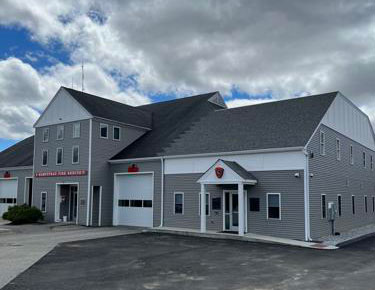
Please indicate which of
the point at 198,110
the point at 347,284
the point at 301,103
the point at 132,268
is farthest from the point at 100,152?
the point at 347,284

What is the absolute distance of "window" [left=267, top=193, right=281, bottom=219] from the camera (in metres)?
18.6

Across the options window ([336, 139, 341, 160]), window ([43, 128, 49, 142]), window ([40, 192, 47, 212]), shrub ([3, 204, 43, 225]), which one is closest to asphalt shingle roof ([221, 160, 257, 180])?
window ([336, 139, 341, 160])

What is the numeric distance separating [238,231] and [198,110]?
39.7 ft

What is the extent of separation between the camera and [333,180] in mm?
21297

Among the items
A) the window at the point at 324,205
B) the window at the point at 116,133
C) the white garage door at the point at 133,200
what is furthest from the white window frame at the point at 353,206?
the window at the point at 116,133

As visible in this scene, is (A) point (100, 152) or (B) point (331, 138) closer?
(B) point (331, 138)

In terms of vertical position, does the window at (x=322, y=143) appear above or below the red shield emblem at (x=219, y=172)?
above

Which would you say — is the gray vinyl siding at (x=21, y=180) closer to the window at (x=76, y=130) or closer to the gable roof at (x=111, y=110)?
the window at (x=76, y=130)

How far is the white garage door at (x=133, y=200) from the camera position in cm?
2419

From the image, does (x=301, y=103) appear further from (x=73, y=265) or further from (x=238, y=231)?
(x=73, y=265)

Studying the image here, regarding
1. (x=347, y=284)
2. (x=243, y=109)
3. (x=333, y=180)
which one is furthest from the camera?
(x=243, y=109)

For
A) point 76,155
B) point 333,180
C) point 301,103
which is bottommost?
point 333,180

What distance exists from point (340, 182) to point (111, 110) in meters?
15.8

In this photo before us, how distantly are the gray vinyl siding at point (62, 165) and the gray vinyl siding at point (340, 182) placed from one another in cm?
1399
